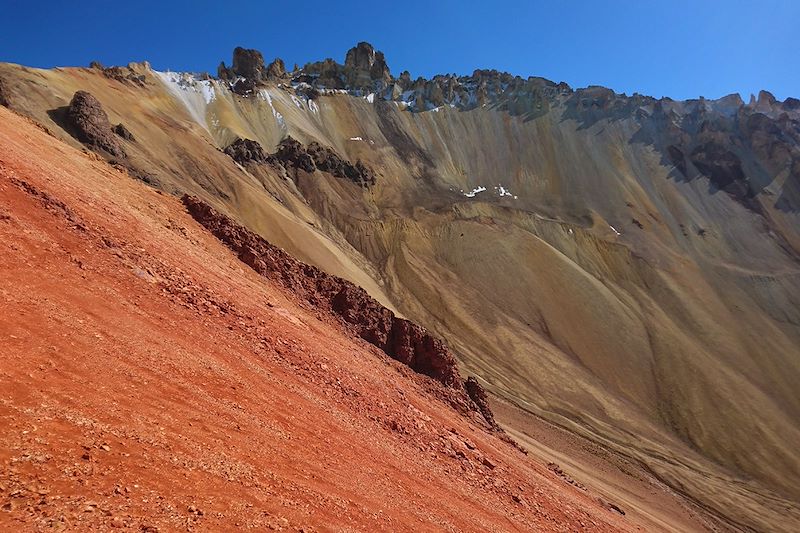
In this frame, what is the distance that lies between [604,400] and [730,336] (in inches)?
1017

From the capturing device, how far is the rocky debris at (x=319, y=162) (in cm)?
7856

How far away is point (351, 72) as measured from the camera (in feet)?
395

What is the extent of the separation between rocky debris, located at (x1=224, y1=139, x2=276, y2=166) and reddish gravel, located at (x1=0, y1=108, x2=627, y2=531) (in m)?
51.6

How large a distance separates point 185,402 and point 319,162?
7524 centimetres

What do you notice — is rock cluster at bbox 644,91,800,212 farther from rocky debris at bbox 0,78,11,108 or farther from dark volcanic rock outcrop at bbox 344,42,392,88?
rocky debris at bbox 0,78,11,108

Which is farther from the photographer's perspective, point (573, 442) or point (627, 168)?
point (627, 168)

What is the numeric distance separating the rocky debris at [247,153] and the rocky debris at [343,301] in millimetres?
50550

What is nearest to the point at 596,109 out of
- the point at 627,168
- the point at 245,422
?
the point at 627,168

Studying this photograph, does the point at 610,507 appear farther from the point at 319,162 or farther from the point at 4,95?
the point at 319,162

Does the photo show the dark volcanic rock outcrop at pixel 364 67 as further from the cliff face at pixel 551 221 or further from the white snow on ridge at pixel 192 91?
the white snow on ridge at pixel 192 91

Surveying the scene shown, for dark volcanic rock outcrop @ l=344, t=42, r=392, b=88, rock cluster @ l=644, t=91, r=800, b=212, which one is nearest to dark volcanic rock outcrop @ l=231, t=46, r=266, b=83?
dark volcanic rock outcrop @ l=344, t=42, r=392, b=88

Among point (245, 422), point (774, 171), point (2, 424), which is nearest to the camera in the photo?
point (2, 424)

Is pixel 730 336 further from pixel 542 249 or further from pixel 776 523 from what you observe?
pixel 776 523

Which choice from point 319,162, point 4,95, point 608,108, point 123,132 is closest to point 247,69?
point 319,162
